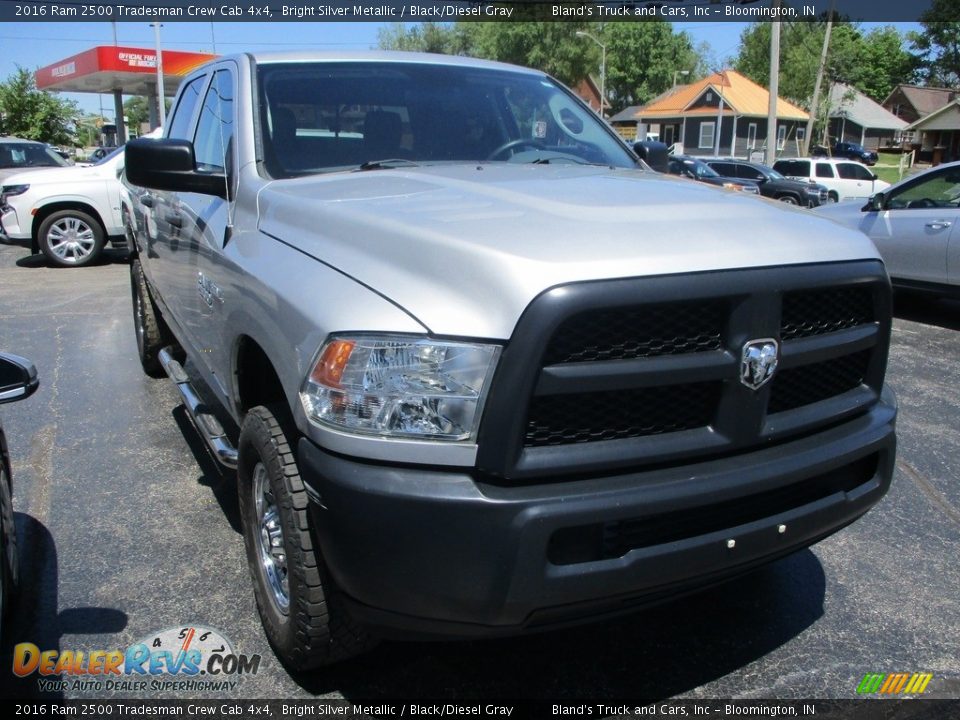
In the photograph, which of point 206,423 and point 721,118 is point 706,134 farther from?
point 206,423

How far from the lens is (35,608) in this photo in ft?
9.79

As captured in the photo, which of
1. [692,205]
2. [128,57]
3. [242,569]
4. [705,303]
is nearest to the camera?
[705,303]

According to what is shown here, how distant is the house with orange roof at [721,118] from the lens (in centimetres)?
→ 5503

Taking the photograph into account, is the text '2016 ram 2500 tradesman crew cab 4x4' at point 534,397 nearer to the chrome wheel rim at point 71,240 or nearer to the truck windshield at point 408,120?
the truck windshield at point 408,120

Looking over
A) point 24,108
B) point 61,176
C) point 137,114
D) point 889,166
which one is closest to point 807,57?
point 889,166

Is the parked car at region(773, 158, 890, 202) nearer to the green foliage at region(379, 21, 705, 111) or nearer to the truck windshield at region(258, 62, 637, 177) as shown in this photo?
the truck windshield at region(258, 62, 637, 177)

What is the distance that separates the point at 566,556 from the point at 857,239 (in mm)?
1334

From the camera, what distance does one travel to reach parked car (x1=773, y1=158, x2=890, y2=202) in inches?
1020

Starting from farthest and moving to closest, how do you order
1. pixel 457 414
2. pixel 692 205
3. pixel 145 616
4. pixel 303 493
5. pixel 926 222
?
pixel 926 222 < pixel 145 616 < pixel 692 205 < pixel 303 493 < pixel 457 414

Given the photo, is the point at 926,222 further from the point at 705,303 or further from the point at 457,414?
the point at 457,414

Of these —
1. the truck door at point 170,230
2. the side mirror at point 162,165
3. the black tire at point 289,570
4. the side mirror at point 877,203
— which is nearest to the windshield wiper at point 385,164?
the side mirror at point 162,165

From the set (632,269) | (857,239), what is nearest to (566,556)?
(632,269)

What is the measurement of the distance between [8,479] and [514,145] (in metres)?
2.37

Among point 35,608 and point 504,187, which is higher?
point 504,187
